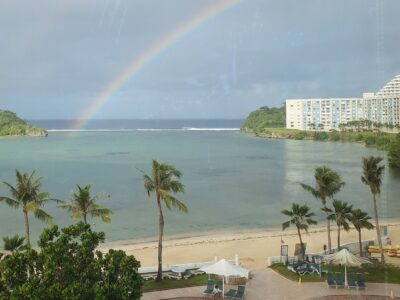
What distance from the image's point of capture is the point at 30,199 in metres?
18.5

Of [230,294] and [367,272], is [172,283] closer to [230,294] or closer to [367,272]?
[230,294]

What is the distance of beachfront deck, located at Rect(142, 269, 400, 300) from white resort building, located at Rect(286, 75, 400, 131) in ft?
437

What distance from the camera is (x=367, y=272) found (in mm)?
18312

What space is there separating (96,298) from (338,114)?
538ft

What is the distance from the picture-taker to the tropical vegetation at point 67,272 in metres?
9.95

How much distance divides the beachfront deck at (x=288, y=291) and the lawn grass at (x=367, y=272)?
Result: 0.46 meters

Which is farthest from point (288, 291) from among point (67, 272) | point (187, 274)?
point (67, 272)

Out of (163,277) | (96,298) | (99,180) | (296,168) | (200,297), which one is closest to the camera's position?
(96,298)

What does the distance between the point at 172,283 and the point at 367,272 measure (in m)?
7.48

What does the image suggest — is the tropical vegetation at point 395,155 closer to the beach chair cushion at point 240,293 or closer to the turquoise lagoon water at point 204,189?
the turquoise lagoon water at point 204,189

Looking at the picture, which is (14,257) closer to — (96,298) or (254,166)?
(96,298)

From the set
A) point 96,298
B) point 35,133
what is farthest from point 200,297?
point 35,133

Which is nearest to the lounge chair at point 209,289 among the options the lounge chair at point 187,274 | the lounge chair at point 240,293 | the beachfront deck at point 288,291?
the beachfront deck at point 288,291

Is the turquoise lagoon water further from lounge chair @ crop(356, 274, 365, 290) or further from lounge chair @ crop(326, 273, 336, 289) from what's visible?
lounge chair @ crop(356, 274, 365, 290)
